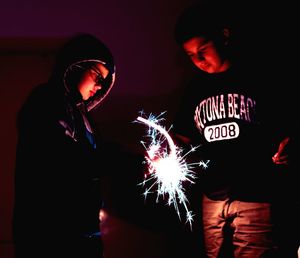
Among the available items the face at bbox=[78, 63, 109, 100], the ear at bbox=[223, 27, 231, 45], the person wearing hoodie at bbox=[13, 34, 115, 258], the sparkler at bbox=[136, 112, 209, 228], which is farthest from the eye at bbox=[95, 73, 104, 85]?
the ear at bbox=[223, 27, 231, 45]

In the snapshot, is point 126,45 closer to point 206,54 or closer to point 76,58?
point 206,54

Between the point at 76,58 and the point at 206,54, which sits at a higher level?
the point at 206,54

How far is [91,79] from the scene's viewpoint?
2.51 metres

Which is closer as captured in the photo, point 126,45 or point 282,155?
point 282,155

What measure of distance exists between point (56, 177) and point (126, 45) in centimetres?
178

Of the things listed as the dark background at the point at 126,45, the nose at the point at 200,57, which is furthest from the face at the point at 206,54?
the dark background at the point at 126,45

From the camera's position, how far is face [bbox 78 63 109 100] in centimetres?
246

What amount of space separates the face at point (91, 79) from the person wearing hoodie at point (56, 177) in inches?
3.8

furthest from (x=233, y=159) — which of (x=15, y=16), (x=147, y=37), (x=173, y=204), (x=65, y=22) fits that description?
(x=15, y=16)

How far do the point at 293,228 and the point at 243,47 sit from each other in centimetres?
170

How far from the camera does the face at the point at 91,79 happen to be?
8.07ft

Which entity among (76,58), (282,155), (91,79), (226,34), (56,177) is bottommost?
(56,177)

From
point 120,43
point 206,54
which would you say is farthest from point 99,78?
point 206,54

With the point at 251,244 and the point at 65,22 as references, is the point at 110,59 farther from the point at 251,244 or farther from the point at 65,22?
the point at 251,244
